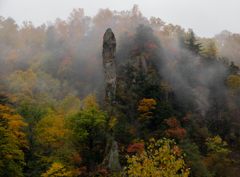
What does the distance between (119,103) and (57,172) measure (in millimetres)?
12789

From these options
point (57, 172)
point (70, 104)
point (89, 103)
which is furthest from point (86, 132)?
point (70, 104)

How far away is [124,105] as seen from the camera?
26469 mm

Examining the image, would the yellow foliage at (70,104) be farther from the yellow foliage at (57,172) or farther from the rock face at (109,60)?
the yellow foliage at (57,172)

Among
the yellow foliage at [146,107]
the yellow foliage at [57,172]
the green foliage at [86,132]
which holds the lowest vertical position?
the yellow foliage at [57,172]

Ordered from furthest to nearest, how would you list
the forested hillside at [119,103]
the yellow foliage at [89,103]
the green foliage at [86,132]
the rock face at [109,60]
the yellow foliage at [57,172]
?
the yellow foliage at [89,103] < the rock face at [109,60] < the green foliage at [86,132] < the forested hillside at [119,103] < the yellow foliage at [57,172]

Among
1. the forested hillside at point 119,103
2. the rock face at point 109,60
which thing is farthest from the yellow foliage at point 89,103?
the rock face at point 109,60

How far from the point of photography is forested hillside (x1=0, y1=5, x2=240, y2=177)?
17.7 m

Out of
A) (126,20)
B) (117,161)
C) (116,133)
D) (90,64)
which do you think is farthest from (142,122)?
(126,20)

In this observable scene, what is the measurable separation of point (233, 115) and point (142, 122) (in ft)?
72.5

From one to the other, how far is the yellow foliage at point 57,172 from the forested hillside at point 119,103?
146mm

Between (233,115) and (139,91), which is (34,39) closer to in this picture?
(139,91)

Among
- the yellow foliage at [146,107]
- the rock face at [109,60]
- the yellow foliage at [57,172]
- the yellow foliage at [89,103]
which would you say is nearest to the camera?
the yellow foliage at [57,172]

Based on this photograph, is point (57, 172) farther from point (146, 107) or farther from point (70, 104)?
point (70, 104)

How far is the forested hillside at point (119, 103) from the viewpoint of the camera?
17.7m
